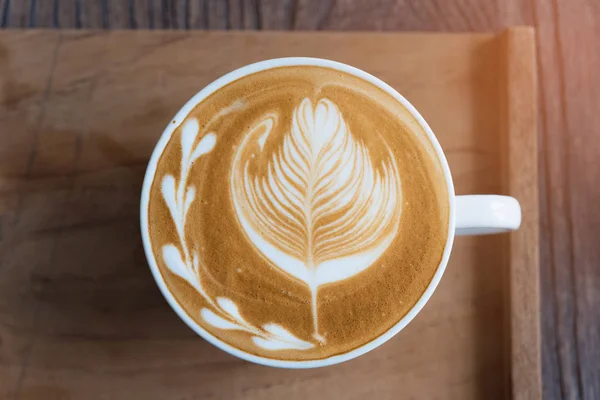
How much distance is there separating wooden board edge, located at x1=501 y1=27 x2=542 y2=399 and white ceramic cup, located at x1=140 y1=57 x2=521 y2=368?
0.15 m

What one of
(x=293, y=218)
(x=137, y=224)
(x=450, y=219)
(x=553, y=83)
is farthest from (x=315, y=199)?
(x=553, y=83)

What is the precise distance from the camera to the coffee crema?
0.65 metres

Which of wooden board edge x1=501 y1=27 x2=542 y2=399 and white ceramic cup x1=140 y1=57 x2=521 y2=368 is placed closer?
white ceramic cup x1=140 y1=57 x2=521 y2=368

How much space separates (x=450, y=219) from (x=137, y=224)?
0.48 meters

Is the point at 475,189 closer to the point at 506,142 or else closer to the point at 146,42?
the point at 506,142

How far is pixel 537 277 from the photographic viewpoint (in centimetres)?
82

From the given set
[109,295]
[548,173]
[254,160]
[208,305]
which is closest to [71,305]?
[109,295]

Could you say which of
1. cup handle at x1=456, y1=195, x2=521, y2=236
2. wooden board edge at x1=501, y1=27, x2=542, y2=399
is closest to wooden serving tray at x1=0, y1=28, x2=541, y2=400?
wooden board edge at x1=501, y1=27, x2=542, y2=399

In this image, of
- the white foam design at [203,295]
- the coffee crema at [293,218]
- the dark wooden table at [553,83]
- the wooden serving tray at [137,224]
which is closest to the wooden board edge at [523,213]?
the wooden serving tray at [137,224]

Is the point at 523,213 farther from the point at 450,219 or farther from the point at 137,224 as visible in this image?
the point at 137,224

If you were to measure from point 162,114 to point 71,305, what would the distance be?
1.11 feet

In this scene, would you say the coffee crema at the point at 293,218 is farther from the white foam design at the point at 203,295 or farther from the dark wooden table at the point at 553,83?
the dark wooden table at the point at 553,83

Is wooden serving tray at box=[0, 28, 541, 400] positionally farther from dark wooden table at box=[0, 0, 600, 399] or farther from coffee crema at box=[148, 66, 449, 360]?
coffee crema at box=[148, 66, 449, 360]

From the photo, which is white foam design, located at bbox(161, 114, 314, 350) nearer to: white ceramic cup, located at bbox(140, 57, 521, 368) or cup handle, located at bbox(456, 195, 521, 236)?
white ceramic cup, located at bbox(140, 57, 521, 368)
